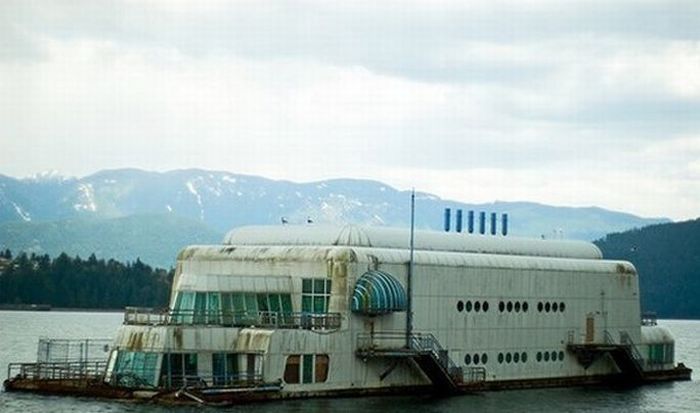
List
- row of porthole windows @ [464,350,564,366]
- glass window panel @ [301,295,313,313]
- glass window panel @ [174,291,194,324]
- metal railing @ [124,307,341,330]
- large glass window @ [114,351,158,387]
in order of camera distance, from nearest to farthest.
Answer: large glass window @ [114,351,158,387]
metal railing @ [124,307,341,330]
glass window panel @ [174,291,194,324]
glass window panel @ [301,295,313,313]
row of porthole windows @ [464,350,564,366]

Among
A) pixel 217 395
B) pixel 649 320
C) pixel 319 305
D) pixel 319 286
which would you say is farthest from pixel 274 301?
pixel 649 320

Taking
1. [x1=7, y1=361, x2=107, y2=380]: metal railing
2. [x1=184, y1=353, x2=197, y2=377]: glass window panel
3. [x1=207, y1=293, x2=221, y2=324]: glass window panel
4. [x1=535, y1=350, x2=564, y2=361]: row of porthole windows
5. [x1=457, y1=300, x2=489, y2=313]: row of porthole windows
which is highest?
[x1=457, y1=300, x2=489, y2=313]: row of porthole windows

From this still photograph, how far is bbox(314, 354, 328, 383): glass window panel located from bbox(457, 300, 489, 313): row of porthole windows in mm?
11853

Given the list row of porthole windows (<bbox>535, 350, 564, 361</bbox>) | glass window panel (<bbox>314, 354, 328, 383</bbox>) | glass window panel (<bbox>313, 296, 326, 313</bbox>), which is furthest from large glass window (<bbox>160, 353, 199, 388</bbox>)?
row of porthole windows (<bbox>535, 350, 564, 361</bbox>)

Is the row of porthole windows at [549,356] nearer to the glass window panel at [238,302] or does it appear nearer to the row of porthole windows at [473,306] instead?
the row of porthole windows at [473,306]

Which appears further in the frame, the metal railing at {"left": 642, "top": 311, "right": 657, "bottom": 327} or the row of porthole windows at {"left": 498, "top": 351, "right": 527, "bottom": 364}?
the metal railing at {"left": 642, "top": 311, "right": 657, "bottom": 327}

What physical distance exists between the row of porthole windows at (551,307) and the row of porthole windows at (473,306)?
5.96m

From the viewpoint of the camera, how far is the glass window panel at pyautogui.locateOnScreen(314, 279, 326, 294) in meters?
80.6

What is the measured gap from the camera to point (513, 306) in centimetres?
9156

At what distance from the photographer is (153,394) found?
73312mm

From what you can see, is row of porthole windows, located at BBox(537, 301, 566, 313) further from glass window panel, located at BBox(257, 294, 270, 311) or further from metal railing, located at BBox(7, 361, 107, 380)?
metal railing, located at BBox(7, 361, 107, 380)

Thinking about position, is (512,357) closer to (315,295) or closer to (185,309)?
(315,295)

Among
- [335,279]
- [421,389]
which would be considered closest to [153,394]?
[335,279]

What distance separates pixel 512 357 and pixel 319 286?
1642 centimetres
